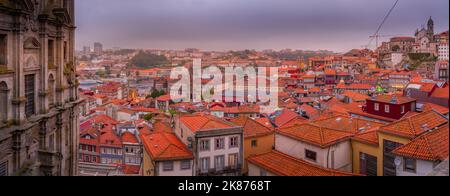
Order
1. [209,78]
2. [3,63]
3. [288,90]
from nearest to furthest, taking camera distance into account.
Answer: [3,63]
[288,90]
[209,78]

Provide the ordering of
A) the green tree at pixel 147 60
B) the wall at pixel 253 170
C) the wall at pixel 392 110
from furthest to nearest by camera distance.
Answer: the green tree at pixel 147 60 → the wall at pixel 392 110 → the wall at pixel 253 170

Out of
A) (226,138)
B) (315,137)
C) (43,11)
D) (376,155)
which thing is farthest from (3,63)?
(376,155)

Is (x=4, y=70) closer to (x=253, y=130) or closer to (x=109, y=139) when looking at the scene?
(x=253, y=130)

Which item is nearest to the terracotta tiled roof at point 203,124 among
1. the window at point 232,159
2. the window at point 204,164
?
the window at point 232,159

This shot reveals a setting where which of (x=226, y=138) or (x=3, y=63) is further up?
(x=3, y=63)

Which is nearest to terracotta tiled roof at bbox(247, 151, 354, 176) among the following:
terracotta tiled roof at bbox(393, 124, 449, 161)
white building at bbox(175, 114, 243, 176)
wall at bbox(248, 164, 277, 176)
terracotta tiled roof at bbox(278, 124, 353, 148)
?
wall at bbox(248, 164, 277, 176)

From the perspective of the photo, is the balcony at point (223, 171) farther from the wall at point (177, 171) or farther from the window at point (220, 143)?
the window at point (220, 143)
